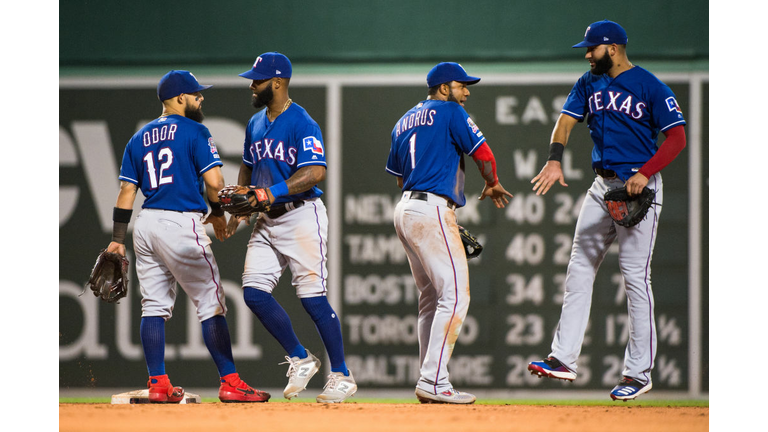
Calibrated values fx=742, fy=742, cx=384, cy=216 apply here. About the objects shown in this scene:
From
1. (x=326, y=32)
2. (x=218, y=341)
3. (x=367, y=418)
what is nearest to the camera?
(x=367, y=418)

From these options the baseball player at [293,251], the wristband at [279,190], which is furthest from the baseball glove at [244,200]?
the baseball player at [293,251]

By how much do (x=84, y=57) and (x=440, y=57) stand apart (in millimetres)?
2356

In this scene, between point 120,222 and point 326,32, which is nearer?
point 120,222

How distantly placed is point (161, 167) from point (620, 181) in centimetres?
228

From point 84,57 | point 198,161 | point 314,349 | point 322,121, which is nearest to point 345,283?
point 314,349

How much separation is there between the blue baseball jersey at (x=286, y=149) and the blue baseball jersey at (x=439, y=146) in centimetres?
45

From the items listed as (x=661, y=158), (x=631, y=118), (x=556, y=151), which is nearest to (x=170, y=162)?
(x=556, y=151)

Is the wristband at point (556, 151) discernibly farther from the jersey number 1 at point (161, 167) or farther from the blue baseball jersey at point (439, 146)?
the jersey number 1 at point (161, 167)

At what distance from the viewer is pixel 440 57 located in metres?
4.89

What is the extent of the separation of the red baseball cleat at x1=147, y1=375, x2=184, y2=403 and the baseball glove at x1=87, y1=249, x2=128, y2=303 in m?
0.53

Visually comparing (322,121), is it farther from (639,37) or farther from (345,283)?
(639,37)

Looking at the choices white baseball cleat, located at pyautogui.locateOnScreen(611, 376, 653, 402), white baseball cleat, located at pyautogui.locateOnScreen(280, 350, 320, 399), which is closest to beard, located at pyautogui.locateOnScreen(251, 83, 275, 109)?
white baseball cleat, located at pyautogui.locateOnScreen(280, 350, 320, 399)

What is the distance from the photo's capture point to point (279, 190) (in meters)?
3.55

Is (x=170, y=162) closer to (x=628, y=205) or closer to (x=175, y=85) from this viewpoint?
(x=175, y=85)
